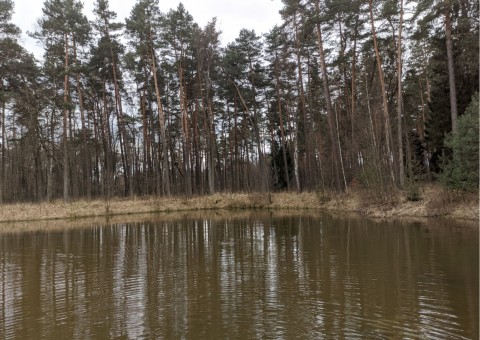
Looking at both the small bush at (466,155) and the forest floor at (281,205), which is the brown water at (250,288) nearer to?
the small bush at (466,155)

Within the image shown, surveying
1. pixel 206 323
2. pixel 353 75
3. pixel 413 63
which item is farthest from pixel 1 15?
pixel 413 63

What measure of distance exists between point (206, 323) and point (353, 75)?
27148 millimetres

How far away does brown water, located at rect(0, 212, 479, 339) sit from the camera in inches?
206

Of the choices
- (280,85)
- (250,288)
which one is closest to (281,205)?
(280,85)

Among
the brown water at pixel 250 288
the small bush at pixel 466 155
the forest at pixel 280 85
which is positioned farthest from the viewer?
the forest at pixel 280 85

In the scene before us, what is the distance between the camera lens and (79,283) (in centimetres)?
812

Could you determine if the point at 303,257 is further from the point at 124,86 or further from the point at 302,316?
the point at 124,86

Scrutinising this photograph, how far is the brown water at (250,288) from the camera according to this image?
5.23 metres

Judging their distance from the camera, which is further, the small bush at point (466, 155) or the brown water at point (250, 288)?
the small bush at point (466, 155)

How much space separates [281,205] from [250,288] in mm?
21883

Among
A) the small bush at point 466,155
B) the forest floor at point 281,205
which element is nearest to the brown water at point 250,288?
the small bush at point 466,155

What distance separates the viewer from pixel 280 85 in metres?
36.0

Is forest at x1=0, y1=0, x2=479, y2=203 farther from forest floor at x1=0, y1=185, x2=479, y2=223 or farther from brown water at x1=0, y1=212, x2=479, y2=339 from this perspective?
brown water at x1=0, y1=212, x2=479, y2=339

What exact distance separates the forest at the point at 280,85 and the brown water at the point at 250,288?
8784 mm
